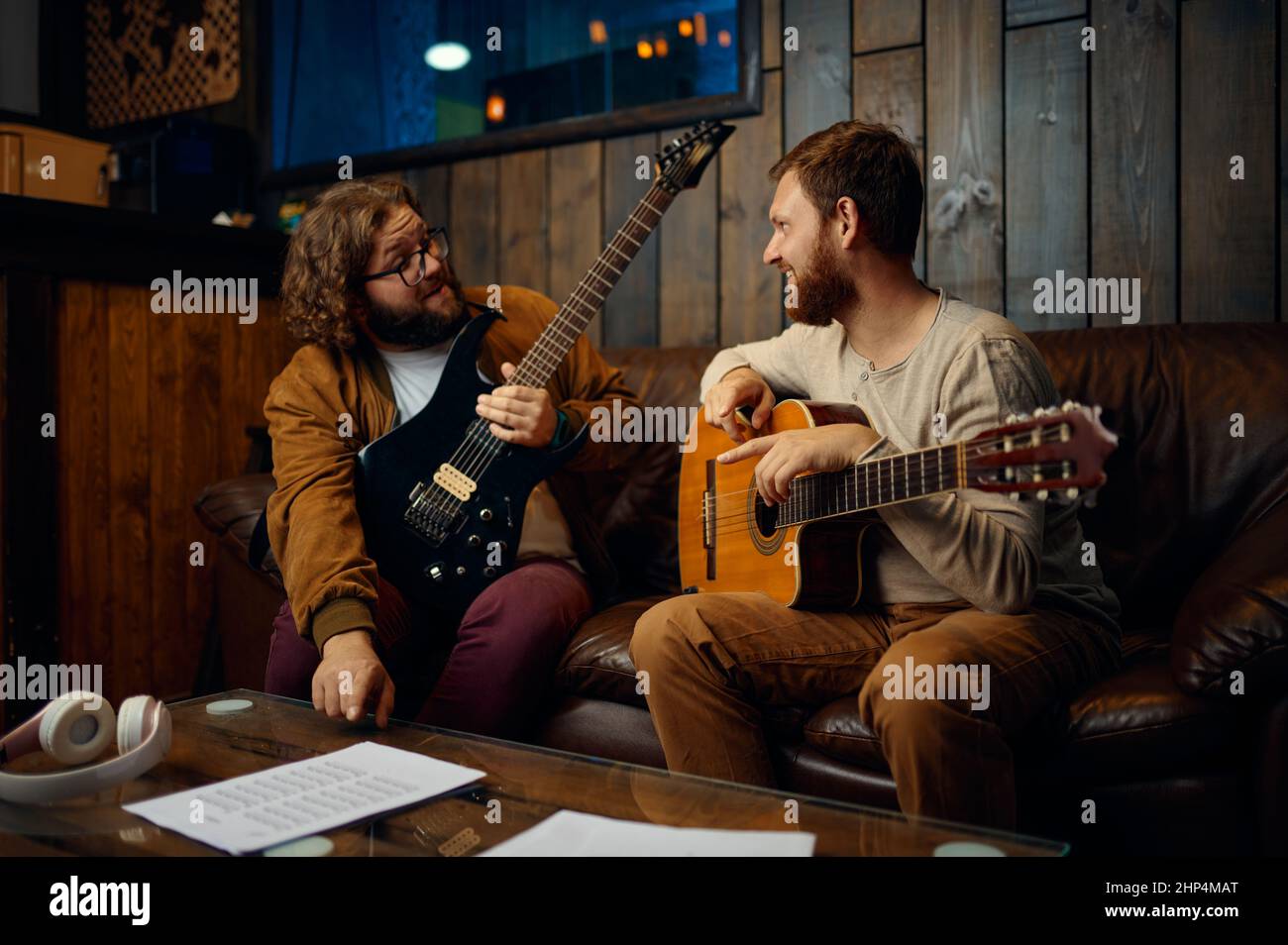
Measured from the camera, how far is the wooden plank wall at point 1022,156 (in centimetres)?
202

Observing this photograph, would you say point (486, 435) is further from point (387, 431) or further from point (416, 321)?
point (416, 321)

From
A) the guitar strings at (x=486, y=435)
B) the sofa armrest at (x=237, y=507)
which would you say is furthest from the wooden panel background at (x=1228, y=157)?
the sofa armrest at (x=237, y=507)

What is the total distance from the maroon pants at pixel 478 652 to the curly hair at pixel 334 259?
52 cm

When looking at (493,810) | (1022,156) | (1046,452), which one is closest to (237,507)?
(493,810)

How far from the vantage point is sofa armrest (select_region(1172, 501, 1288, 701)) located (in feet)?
4.17

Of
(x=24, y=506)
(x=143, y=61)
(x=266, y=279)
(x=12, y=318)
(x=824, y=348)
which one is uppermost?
(x=143, y=61)

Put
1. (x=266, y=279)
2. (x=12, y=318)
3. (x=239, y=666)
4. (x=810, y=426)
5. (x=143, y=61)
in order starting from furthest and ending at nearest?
(x=143, y=61) → (x=266, y=279) → (x=12, y=318) → (x=239, y=666) → (x=810, y=426)

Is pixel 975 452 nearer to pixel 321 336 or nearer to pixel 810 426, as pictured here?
pixel 810 426

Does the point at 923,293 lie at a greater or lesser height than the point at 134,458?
greater

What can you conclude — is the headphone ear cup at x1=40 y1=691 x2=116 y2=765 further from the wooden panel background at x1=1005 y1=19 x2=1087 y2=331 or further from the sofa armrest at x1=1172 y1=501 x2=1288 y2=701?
the wooden panel background at x1=1005 y1=19 x2=1087 y2=331

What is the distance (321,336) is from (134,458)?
102cm

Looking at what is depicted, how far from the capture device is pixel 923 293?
1.64 m
